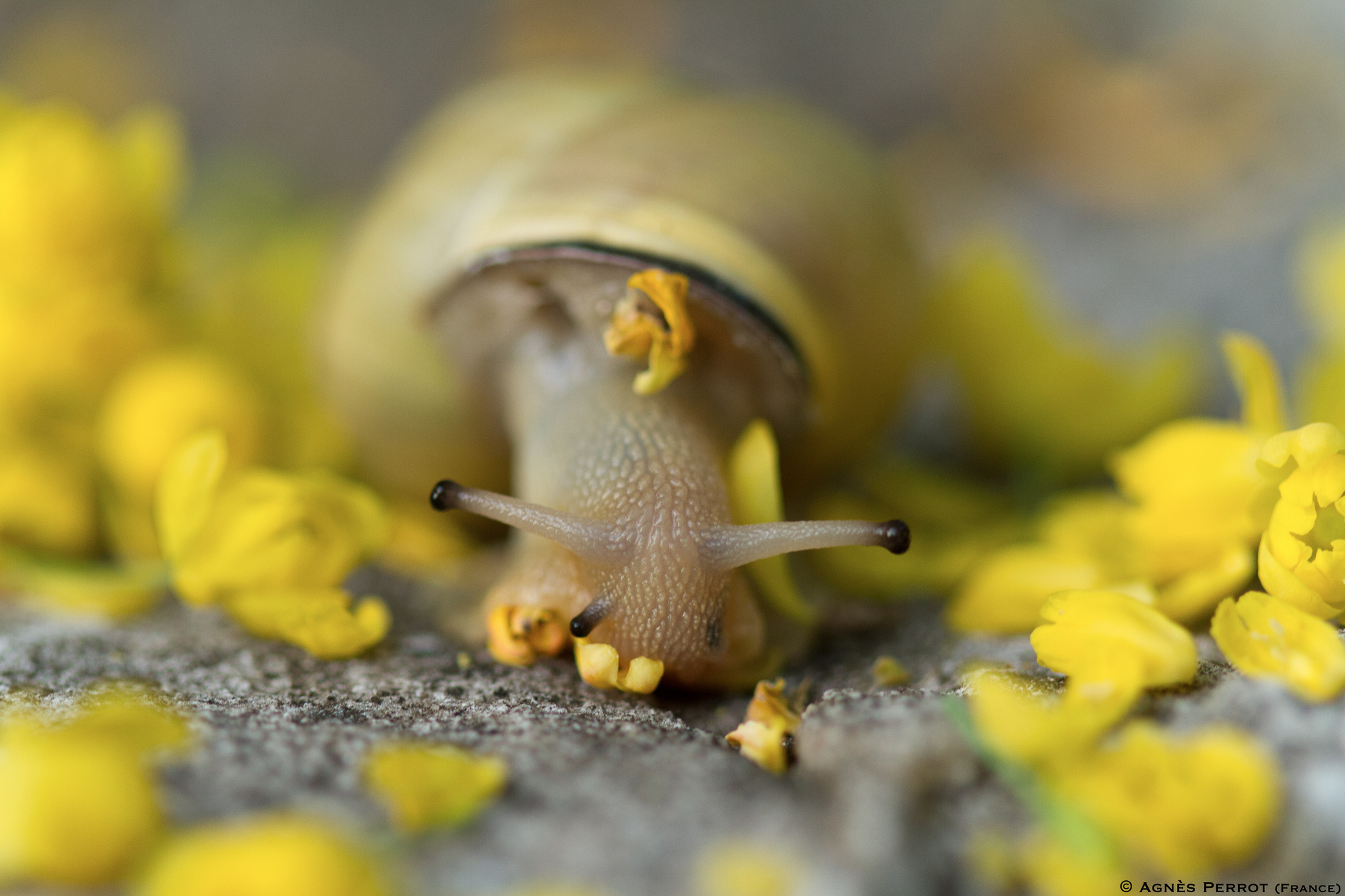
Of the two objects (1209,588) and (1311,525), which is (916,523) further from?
(1311,525)

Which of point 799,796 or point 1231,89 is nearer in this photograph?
point 799,796

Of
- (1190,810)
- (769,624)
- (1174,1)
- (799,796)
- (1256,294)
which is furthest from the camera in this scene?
(1174,1)

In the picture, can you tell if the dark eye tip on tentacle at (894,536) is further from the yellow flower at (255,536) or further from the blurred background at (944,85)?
the blurred background at (944,85)

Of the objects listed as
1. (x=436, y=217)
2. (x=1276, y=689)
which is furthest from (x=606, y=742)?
(x=436, y=217)

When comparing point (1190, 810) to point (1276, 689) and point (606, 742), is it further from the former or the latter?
point (606, 742)

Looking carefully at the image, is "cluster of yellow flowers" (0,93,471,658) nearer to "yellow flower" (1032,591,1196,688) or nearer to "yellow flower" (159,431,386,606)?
"yellow flower" (159,431,386,606)

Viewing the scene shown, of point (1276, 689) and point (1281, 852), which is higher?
point (1276, 689)

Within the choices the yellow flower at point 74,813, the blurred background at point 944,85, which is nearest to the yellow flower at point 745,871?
the yellow flower at point 74,813
